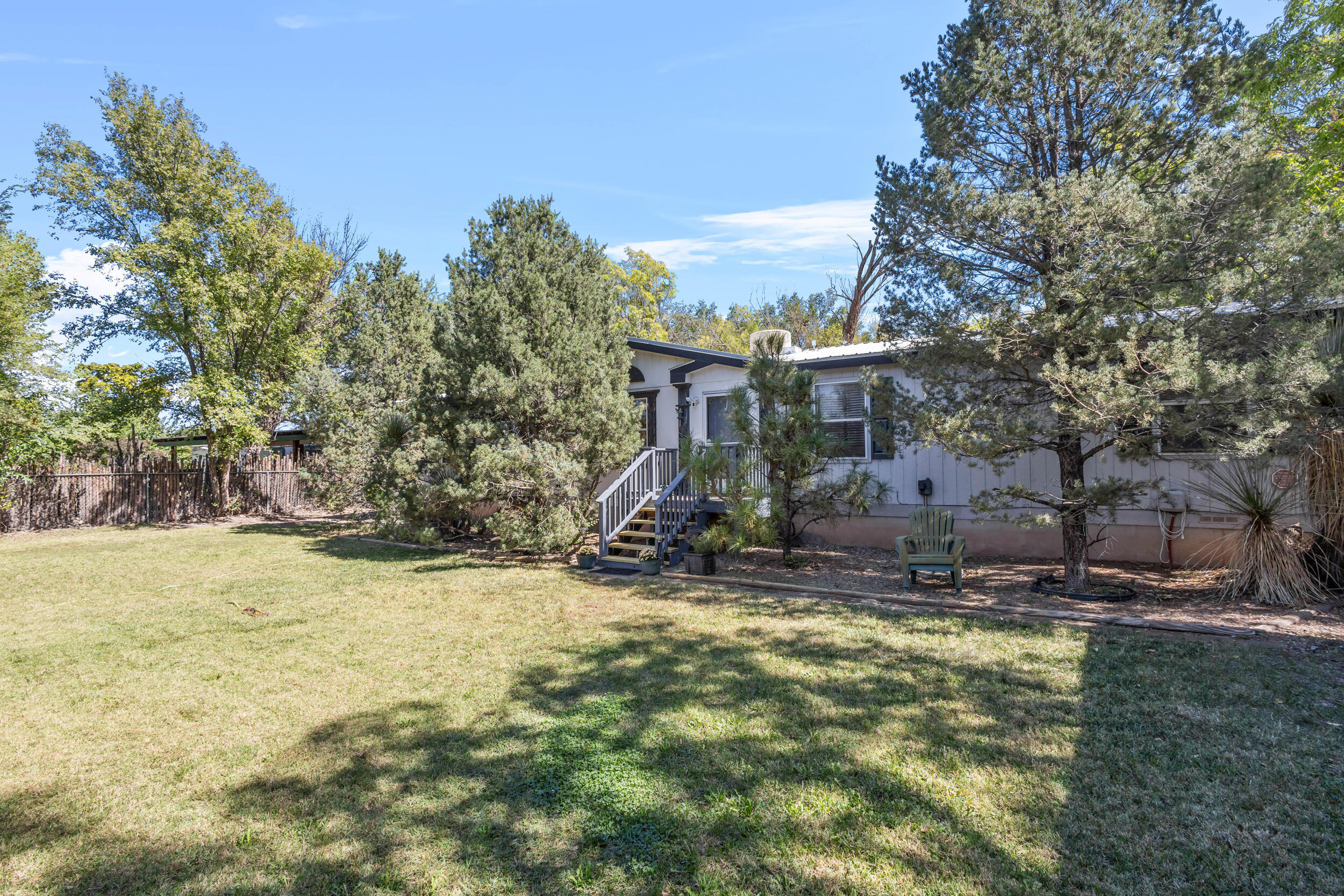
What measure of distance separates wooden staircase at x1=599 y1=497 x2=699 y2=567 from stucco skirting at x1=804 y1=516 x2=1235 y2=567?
89.1 inches

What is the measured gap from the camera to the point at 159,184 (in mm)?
17828

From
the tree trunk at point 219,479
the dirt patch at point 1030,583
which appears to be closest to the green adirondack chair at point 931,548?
the dirt patch at point 1030,583

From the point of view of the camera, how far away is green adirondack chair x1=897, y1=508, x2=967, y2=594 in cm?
727

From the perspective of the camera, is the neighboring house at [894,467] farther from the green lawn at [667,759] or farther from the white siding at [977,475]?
the green lawn at [667,759]

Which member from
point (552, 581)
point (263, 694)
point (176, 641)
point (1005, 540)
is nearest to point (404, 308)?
point (552, 581)

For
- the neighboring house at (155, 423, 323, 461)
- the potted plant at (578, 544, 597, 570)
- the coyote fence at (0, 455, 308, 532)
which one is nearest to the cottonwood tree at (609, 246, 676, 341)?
the neighboring house at (155, 423, 323, 461)

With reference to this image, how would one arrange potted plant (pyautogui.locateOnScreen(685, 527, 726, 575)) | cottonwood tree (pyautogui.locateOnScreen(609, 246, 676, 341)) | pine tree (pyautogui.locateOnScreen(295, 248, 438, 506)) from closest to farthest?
potted plant (pyautogui.locateOnScreen(685, 527, 726, 575)), pine tree (pyautogui.locateOnScreen(295, 248, 438, 506)), cottonwood tree (pyautogui.locateOnScreen(609, 246, 676, 341))

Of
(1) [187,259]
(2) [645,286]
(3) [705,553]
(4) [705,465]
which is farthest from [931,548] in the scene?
(2) [645,286]

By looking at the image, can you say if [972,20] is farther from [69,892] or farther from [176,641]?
[176,641]

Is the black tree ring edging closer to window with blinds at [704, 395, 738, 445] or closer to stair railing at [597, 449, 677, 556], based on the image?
stair railing at [597, 449, 677, 556]

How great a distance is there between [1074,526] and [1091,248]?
295 centimetres

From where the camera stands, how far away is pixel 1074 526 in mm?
7129

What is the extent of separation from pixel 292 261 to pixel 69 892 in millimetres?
18033

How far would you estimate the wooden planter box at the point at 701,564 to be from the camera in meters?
8.77
